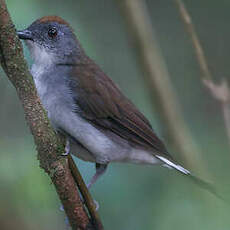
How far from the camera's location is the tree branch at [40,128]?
2.51 metres

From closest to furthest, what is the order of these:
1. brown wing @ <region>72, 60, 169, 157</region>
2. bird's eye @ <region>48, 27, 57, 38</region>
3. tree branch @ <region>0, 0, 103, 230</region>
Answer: tree branch @ <region>0, 0, 103, 230</region> < brown wing @ <region>72, 60, 169, 157</region> < bird's eye @ <region>48, 27, 57, 38</region>

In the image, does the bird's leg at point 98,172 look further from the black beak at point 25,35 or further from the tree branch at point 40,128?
the black beak at point 25,35

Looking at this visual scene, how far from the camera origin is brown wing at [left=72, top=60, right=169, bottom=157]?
4047 millimetres

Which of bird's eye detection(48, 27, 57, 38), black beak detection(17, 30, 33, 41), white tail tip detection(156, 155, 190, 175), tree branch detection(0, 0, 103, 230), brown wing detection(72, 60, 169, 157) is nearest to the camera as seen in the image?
tree branch detection(0, 0, 103, 230)

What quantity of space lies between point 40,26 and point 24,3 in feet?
1.76

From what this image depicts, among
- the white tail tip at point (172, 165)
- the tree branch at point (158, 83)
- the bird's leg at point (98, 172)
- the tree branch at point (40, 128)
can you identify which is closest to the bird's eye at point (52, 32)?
the tree branch at point (158, 83)

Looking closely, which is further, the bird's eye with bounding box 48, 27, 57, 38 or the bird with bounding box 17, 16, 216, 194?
the bird's eye with bounding box 48, 27, 57, 38

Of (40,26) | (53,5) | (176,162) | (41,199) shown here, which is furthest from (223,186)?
(53,5)

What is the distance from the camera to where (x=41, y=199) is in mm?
3363

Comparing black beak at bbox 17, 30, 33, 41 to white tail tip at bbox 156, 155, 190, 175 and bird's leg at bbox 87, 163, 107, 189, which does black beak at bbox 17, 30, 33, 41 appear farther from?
white tail tip at bbox 156, 155, 190, 175

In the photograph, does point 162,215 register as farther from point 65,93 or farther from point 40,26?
point 40,26

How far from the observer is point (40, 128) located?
266 cm

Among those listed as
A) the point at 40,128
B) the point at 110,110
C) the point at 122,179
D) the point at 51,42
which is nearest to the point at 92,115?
the point at 110,110

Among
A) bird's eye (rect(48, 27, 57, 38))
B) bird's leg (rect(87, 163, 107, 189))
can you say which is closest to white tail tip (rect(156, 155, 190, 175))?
bird's leg (rect(87, 163, 107, 189))
